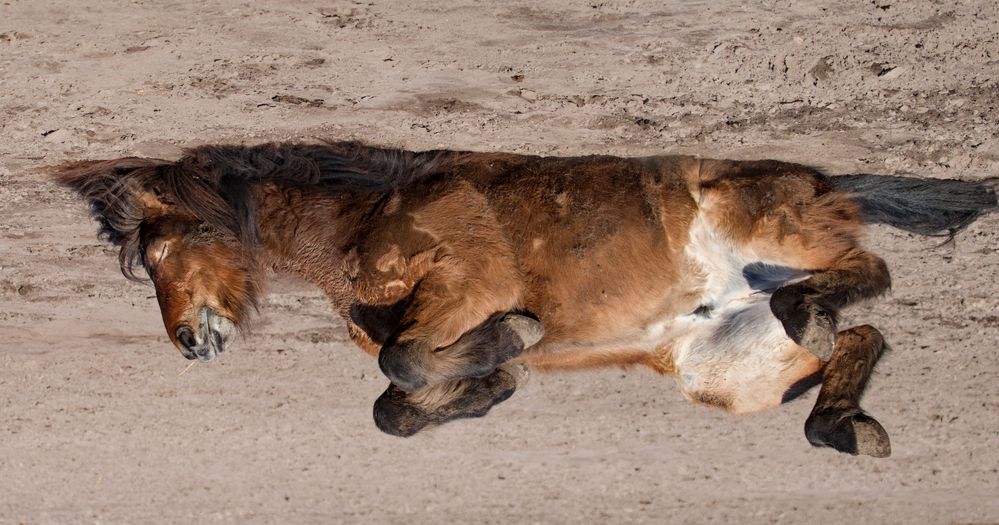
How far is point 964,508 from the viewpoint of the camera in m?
5.40

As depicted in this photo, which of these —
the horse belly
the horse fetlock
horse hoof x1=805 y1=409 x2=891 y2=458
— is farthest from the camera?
the horse belly

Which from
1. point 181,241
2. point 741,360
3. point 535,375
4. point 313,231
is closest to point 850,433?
point 741,360

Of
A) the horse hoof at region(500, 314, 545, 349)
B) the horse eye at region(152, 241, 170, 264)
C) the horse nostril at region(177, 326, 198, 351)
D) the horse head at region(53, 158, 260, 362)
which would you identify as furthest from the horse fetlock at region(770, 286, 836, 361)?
the horse eye at region(152, 241, 170, 264)

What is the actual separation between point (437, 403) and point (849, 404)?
201cm

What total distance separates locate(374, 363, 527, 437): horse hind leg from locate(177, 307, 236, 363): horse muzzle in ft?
2.80

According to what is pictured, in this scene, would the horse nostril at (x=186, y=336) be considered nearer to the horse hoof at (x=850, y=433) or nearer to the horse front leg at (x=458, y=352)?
the horse front leg at (x=458, y=352)

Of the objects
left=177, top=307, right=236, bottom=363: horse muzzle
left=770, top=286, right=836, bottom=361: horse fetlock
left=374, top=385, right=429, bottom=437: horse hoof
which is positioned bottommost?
left=374, top=385, right=429, bottom=437: horse hoof

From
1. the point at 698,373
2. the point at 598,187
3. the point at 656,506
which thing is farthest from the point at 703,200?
the point at 656,506

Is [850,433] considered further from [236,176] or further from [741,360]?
[236,176]

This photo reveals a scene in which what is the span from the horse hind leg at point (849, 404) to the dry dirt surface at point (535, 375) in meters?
0.86

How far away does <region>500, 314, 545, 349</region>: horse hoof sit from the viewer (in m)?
3.68

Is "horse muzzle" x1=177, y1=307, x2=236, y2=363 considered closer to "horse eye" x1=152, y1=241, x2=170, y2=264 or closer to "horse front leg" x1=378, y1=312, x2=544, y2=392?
"horse eye" x1=152, y1=241, x2=170, y2=264

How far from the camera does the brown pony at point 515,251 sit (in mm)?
3701

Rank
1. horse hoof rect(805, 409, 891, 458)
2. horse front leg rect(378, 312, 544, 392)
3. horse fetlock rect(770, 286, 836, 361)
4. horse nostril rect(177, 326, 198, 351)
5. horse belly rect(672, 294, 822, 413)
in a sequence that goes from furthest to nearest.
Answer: horse belly rect(672, 294, 822, 413)
horse nostril rect(177, 326, 198, 351)
horse front leg rect(378, 312, 544, 392)
horse hoof rect(805, 409, 891, 458)
horse fetlock rect(770, 286, 836, 361)
